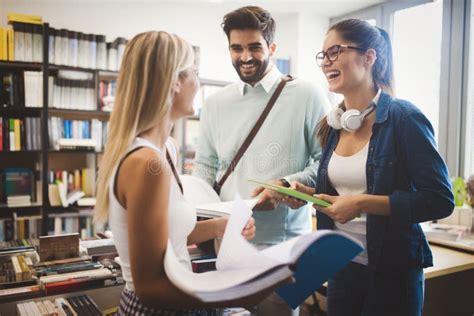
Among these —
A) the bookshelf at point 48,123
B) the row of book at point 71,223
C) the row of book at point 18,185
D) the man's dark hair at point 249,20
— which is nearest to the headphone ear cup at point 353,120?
the man's dark hair at point 249,20

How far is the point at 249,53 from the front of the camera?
65.9 inches

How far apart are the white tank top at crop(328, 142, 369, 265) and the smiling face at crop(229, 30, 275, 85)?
1.69 ft

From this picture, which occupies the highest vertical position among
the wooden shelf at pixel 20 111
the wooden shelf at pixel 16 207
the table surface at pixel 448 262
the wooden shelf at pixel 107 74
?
the wooden shelf at pixel 107 74

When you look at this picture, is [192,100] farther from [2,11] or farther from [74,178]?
[2,11]

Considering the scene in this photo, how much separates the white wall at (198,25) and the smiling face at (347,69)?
10.5 ft

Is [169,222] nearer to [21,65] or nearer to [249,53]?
[249,53]

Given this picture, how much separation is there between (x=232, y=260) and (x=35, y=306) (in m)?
0.76

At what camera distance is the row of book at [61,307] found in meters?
1.22

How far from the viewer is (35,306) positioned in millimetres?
1245

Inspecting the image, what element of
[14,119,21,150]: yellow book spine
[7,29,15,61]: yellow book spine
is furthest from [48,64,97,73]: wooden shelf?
[14,119,21,150]: yellow book spine

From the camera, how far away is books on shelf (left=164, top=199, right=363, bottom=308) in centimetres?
72

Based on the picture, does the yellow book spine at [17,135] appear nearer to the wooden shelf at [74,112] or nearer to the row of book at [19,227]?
the wooden shelf at [74,112]

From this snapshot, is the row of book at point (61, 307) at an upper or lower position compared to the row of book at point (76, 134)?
lower

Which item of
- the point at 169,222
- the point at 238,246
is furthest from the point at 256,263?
the point at 169,222
